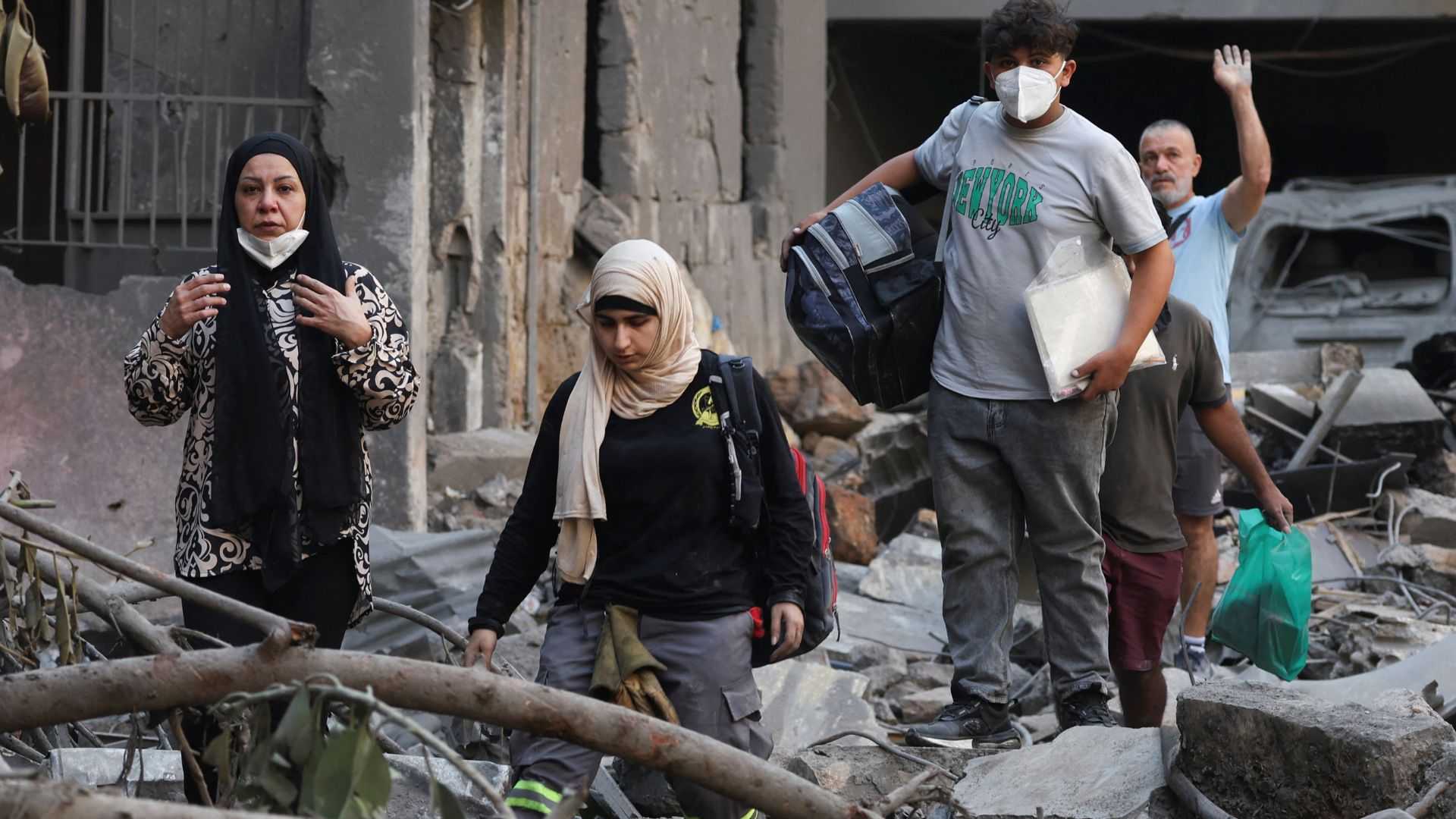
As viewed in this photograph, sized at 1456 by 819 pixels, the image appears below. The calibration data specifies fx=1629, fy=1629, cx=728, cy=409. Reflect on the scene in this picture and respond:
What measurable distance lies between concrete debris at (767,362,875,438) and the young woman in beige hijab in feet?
25.6

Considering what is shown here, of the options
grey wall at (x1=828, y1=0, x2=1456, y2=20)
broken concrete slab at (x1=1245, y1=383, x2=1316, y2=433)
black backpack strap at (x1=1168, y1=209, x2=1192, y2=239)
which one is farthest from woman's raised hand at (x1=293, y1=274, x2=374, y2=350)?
grey wall at (x1=828, y1=0, x2=1456, y2=20)

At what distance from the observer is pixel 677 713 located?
10.6 feet

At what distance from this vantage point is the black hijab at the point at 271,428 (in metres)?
3.28

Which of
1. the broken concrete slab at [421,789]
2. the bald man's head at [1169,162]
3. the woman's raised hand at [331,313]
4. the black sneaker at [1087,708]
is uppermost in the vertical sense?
the bald man's head at [1169,162]

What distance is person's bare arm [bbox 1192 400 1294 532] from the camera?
4562 mm

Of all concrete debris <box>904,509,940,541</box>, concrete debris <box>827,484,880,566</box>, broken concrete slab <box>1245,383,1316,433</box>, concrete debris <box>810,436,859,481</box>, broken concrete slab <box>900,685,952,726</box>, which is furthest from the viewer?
concrete debris <box>810,436,859,481</box>

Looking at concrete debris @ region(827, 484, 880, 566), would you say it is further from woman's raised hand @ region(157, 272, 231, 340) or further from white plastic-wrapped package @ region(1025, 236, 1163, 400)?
woman's raised hand @ region(157, 272, 231, 340)

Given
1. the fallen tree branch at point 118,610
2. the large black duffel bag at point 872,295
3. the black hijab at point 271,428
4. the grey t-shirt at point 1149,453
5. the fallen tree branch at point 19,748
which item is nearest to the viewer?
the fallen tree branch at point 118,610

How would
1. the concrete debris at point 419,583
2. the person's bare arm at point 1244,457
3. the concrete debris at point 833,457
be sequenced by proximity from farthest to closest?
the concrete debris at point 833,457 < the concrete debris at point 419,583 < the person's bare arm at point 1244,457

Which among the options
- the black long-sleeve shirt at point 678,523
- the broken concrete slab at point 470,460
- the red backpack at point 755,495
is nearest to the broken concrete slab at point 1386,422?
the broken concrete slab at point 470,460

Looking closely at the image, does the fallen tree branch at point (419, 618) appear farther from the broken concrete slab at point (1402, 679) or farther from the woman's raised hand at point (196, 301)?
the broken concrete slab at point (1402, 679)

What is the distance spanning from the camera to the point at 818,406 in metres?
11.2

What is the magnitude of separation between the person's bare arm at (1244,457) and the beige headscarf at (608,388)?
190 centimetres

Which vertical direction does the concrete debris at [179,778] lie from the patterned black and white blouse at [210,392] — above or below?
below
